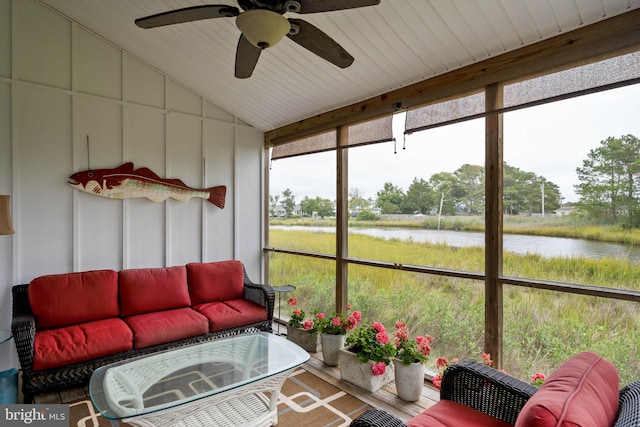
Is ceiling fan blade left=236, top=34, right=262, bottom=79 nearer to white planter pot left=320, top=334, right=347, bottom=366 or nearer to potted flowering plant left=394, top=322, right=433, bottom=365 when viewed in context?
potted flowering plant left=394, top=322, right=433, bottom=365

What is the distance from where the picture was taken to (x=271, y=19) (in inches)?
64.0

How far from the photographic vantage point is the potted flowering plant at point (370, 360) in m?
2.85

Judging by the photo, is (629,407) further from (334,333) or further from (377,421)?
(334,333)

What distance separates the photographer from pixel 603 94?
2182 millimetres

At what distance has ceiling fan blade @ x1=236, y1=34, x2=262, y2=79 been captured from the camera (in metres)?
2.09

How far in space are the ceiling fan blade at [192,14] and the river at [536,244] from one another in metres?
2.29

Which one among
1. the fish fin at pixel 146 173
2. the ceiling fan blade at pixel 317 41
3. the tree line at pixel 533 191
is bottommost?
the tree line at pixel 533 191

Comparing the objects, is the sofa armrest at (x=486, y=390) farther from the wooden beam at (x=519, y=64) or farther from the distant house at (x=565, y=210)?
the wooden beam at (x=519, y=64)

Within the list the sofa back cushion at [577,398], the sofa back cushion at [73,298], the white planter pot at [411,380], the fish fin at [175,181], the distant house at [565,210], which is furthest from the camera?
the fish fin at [175,181]

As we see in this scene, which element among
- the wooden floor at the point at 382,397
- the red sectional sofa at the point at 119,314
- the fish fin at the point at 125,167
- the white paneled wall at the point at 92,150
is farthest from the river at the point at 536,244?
the fish fin at the point at 125,167

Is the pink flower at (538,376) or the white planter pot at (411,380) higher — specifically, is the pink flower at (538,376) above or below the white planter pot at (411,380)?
above

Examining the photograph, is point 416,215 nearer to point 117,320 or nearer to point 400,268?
point 400,268

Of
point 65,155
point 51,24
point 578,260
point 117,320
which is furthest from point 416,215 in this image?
point 51,24

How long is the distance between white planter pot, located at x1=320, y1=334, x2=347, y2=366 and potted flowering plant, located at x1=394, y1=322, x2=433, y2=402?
2.40ft
